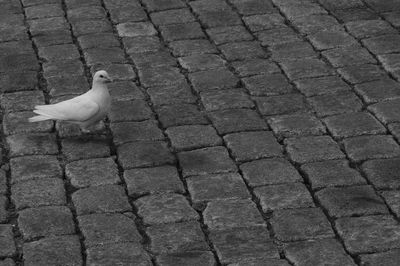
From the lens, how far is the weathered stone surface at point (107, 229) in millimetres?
5660

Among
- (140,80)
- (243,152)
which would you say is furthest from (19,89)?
(243,152)

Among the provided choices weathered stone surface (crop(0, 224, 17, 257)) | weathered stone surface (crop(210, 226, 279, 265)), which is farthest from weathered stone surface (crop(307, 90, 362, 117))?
weathered stone surface (crop(0, 224, 17, 257))

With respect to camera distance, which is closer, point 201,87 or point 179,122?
point 179,122

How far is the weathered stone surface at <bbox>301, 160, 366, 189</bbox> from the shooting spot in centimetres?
624

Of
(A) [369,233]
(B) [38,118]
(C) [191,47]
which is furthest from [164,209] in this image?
(C) [191,47]

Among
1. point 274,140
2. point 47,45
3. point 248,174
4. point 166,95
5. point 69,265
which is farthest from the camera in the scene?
point 47,45

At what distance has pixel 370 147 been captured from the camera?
22.0 ft

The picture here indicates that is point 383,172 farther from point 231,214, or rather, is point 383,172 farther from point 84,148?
point 84,148

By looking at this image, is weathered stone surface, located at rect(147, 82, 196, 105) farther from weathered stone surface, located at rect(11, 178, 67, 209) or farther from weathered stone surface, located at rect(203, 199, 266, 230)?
weathered stone surface, located at rect(203, 199, 266, 230)

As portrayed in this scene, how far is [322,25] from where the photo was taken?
905 centimetres

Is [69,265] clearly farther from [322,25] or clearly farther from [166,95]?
[322,25]

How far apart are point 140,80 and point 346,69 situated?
1.64 metres

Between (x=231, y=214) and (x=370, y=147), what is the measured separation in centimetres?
128

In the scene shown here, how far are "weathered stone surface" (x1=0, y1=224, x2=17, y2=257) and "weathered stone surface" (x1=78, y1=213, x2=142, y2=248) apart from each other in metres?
0.40
